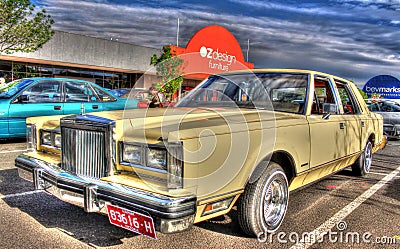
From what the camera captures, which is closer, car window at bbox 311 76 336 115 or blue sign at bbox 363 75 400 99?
car window at bbox 311 76 336 115

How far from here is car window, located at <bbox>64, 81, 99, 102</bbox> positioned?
848 centimetres

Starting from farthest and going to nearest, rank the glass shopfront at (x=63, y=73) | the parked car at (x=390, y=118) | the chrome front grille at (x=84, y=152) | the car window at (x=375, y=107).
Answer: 1. the glass shopfront at (x=63, y=73)
2. the car window at (x=375, y=107)
3. the parked car at (x=390, y=118)
4. the chrome front grille at (x=84, y=152)

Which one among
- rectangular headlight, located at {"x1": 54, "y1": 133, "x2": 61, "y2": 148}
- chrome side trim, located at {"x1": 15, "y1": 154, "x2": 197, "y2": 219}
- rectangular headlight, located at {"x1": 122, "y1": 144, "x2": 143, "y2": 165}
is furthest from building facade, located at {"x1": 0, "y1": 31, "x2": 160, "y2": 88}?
rectangular headlight, located at {"x1": 122, "y1": 144, "x2": 143, "y2": 165}

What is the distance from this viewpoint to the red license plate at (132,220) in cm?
241

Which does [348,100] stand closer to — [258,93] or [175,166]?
[258,93]

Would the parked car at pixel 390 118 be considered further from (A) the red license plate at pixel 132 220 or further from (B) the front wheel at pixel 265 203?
(A) the red license plate at pixel 132 220

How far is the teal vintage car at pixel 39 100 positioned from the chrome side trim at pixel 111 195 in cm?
491

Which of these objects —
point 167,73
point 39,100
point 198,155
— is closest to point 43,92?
point 39,100

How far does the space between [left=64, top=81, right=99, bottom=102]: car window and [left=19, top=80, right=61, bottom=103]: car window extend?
8.2 inches

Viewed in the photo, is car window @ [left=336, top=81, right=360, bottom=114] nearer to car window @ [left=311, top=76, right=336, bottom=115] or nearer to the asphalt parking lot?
car window @ [left=311, top=76, right=336, bottom=115]

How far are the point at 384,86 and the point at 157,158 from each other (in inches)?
1159

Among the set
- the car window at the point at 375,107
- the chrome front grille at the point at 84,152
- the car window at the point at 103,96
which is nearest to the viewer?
the chrome front grille at the point at 84,152

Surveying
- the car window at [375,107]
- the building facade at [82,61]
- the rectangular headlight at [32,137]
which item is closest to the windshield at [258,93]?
the rectangular headlight at [32,137]

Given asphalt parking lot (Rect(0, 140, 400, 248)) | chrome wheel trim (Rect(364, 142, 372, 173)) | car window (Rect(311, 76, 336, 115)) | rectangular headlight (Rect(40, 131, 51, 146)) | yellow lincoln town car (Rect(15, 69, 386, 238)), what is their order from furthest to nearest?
chrome wheel trim (Rect(364, 142, 372, 173)) → car window (Rect(311, 76, 336, 115)) → rectangular headlight (Rect(40, 131, 51, 146)) → asphalt parking lot (Rect(0, 140, 400, 248)) → yellow lincoln town car (Rect(15, 69, 386, 238))
